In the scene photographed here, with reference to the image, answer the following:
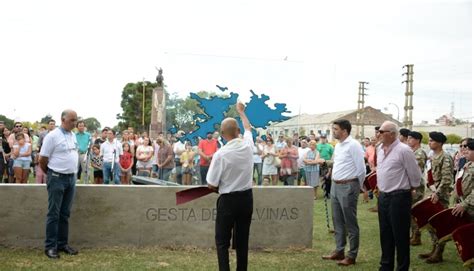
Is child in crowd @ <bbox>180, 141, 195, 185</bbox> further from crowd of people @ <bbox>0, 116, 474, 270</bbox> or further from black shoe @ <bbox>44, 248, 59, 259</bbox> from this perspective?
black shoe @ <bbox>44, 248, 59, 259</bbox>

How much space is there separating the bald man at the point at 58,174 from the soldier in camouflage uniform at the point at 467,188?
205 inches

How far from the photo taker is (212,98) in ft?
38.8

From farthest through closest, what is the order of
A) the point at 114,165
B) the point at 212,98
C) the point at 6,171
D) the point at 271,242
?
the point at 6,171 → the point at 114,165 → the point at 212,98 → the point at 271,242

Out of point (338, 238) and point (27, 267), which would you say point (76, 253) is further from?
point (338, 238)

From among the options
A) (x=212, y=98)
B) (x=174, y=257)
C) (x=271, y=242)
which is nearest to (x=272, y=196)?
(x=271, y=242)

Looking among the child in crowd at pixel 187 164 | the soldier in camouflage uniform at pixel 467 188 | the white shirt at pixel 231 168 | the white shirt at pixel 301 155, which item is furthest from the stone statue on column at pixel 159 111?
the soldier in camouflage uniform at pixel 467 188

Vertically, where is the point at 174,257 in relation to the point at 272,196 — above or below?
below

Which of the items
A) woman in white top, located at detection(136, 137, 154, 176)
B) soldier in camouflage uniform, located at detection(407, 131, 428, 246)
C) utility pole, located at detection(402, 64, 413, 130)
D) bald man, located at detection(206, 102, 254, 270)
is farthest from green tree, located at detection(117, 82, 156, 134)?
bald man, located at detection(206, 102, 254, 270)

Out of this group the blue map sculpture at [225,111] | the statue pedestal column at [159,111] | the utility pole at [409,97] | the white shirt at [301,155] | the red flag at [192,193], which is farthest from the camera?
the utility pole at [409,97]

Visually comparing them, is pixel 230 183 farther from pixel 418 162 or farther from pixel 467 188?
pixel 418 162

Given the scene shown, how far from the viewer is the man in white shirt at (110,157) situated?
13902 mm

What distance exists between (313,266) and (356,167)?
4.88ft

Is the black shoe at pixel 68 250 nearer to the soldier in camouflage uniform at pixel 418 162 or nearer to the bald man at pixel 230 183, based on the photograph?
the bald man at pixel 230 183

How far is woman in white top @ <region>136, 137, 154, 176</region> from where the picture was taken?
1530cm
